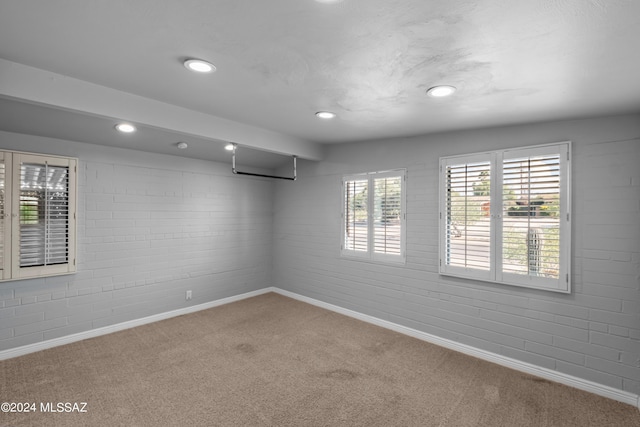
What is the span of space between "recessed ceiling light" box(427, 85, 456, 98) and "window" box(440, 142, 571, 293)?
1.24 meters

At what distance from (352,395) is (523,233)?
2.28 m

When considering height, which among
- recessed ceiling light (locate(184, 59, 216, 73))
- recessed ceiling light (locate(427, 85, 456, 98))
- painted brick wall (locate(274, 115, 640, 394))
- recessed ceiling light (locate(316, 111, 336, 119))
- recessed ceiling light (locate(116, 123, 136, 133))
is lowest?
painted brick wall (locate(274, 115, 640, 394))

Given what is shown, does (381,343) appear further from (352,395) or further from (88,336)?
(88,336)

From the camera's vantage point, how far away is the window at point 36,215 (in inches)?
123

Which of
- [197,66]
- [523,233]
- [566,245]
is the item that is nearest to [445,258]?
[523,233]

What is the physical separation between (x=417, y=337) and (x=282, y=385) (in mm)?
1863

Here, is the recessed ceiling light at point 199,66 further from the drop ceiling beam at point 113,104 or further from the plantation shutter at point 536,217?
the plantation shutter at point 536,217

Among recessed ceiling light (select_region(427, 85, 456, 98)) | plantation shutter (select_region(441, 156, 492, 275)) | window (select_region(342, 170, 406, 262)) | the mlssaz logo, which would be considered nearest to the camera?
recessed ceiling light (select_region(427, 85, 456, 98))

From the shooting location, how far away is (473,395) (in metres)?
2.65

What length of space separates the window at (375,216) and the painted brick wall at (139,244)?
1847 mm

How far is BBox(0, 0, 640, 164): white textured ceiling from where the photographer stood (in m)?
1.45

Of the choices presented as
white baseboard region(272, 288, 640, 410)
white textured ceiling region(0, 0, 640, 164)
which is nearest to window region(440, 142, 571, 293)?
white textured ceiling region(0, 0, 640, 164)

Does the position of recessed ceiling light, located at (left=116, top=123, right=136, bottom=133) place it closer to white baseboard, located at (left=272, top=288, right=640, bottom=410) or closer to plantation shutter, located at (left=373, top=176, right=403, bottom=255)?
plantation shutter, located at (left=373, top=176, right=403, bottom=255)

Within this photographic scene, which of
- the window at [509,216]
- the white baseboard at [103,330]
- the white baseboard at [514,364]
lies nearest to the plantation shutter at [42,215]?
the white baseboard at [103,330]
